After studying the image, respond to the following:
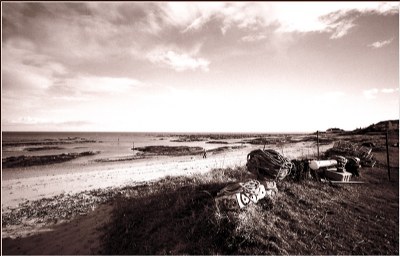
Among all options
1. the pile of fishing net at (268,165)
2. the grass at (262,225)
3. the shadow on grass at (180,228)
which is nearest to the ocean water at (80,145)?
the shadow on grass at (180,228)

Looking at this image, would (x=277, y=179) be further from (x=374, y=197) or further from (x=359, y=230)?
(x=374, y=197)

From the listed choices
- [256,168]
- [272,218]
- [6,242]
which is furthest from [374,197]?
[6,242]

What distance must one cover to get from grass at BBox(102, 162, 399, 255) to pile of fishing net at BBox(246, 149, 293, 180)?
0.54m

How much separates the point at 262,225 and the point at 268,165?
291 cm

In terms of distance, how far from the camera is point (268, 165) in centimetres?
781

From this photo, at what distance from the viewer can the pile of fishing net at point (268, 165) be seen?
7750mm

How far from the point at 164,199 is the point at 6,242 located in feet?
15.6

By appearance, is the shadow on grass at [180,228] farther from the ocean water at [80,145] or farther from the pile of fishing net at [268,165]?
the ocean water at [80,145]

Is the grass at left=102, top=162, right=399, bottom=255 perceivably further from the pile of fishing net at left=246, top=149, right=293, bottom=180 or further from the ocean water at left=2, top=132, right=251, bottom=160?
the ocean water at left=2, top=132, right=251, bottom=160

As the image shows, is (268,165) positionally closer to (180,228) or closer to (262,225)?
(262,225)

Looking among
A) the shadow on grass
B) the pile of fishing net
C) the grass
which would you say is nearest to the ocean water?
the shadow on grass

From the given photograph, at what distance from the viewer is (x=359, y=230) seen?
18.1 feet

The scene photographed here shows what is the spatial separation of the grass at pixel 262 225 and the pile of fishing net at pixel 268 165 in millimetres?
540

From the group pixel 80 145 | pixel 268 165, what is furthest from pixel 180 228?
pixel 80 145
